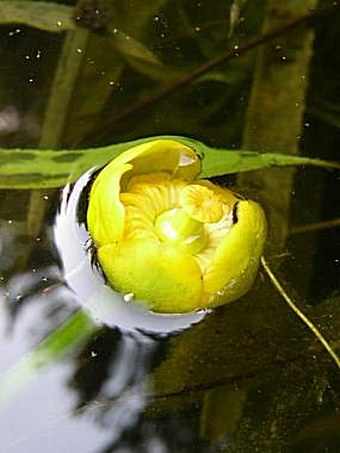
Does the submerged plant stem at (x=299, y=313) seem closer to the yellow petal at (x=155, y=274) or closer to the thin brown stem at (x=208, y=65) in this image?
the yellow petal at (x=155, y=274)

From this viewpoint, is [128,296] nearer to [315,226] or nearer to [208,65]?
[315,226]

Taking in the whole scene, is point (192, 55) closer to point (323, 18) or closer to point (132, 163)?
point (323, 18)

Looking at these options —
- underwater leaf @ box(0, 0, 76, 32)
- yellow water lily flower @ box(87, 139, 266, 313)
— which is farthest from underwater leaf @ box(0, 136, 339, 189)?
underwater leaf @ box(0, 0, 76, 32)

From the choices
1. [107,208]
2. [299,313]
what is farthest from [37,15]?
[299,313]

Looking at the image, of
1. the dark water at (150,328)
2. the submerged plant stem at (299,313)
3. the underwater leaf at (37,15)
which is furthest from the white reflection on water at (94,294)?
the underwater leaf at (37,15)

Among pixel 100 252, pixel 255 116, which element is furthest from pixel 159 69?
pixel 100 252

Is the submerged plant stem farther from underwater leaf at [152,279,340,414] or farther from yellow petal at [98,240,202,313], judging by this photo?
yellow petal at [98,240,202,313]

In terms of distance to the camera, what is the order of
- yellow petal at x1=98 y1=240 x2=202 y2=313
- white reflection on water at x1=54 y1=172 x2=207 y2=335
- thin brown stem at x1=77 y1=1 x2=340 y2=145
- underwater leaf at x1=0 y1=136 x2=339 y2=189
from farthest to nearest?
thin brown stem at x1=77 y1=1 x2=340 y2=145, underwater leaf at x1=0 y1=136 x2=339 y2=189, white reflection on water at x1=54 y1=172 x2=207 y2=335, yellow petal at x1=98 y1=240 x2=202 y2=313
